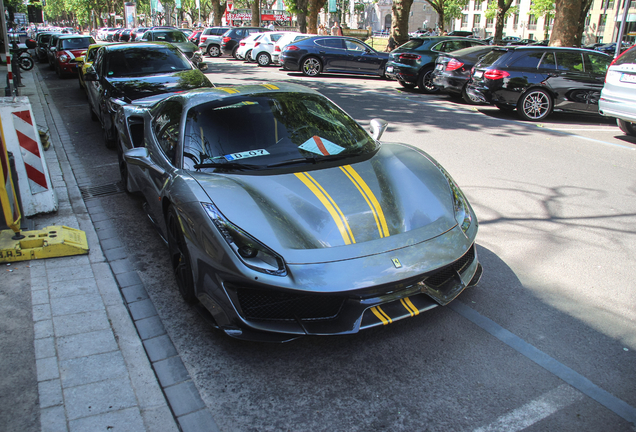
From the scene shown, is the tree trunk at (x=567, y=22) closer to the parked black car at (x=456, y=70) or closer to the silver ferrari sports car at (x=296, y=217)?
the parked black car at (x=456, y=70)

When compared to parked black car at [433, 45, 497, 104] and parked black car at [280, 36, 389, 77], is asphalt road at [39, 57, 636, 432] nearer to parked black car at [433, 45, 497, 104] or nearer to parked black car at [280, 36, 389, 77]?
parked black car at [433, 45, 497, 104]

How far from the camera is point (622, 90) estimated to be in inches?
328

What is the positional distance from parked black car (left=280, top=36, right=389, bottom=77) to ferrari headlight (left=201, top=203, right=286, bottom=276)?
55.9ft

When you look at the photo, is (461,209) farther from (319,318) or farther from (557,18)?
(557,18)

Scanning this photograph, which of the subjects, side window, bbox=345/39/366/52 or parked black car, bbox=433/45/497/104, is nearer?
parked black car, bbox=433/45/497/104

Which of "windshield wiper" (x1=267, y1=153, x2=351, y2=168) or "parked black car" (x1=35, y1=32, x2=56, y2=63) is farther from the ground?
"parked black car" (x1=35, y1=32, x2=56, y2=63)

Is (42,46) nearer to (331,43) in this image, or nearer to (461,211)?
(331,43)

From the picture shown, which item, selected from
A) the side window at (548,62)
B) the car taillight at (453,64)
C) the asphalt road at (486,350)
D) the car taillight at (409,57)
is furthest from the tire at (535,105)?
the asphalt road at (486,350)

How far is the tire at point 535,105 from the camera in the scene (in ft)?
35.2

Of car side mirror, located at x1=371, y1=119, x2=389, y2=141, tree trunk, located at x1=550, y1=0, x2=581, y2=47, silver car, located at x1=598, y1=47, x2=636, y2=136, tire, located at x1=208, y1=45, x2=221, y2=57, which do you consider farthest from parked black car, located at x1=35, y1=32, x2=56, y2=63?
car side mirror, located at x1=371, y1=119, x2=389, y2=141

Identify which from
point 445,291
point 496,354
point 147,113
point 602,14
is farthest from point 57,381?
point 602,14

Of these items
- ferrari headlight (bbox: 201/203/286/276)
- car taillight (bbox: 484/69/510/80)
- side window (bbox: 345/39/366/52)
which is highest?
side window (bbox: 345/39/366/52)

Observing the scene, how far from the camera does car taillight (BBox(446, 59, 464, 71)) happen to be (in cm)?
1295

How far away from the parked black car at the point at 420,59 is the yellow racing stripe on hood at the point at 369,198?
11.6 meters
